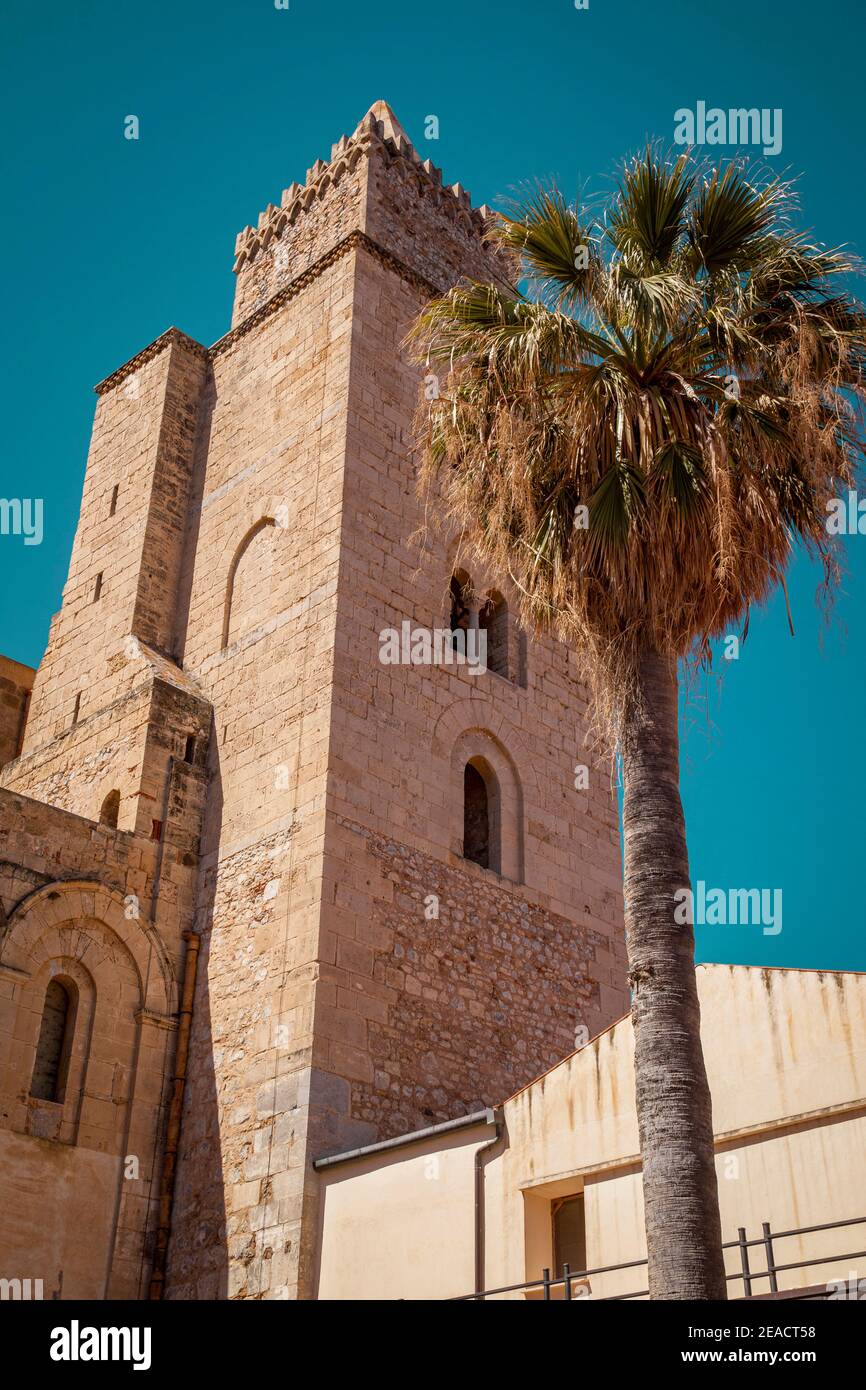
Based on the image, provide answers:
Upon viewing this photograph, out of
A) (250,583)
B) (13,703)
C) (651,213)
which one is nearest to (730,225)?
(651,213)

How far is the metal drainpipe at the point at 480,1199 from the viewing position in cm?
1167

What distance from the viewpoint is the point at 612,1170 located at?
37.4 feet

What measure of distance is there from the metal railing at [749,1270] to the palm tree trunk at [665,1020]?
737mm

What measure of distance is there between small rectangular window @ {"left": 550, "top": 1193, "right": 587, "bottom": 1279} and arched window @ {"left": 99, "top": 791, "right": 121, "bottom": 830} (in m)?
7.04

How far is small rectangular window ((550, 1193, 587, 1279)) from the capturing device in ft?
38.3

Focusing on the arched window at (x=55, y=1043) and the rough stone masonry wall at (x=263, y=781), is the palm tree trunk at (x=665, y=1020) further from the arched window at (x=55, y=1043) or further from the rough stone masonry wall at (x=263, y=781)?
the arched window at (x=55, y=1043)

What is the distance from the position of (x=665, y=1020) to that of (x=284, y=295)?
13551 mm

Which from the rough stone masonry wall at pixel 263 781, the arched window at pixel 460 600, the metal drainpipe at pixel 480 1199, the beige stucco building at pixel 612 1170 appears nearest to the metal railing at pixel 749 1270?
the beige stucco building at pixel 612 1170

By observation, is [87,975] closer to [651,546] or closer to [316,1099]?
[316,1099]

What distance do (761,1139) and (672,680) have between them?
372cm

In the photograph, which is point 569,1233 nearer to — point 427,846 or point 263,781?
point 427,846

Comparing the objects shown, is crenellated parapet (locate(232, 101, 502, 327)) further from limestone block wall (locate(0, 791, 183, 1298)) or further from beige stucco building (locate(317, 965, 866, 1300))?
beige stucco building (locate(317, 965, 866, 1300))

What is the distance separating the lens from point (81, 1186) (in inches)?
537

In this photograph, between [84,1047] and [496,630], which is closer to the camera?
[84,1047]
